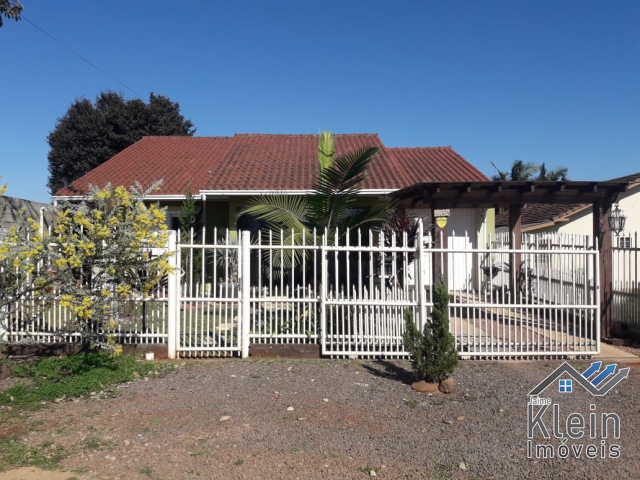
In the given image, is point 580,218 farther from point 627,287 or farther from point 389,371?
point 389,371

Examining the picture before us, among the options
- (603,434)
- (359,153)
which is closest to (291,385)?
(603,434)

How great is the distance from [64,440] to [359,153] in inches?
232

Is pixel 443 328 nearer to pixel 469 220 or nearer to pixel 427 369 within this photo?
pixel 427 369

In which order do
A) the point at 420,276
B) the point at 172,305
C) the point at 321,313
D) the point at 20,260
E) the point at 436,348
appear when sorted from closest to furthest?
the point at 20,260 < the point at 436,348 < the point at 420,276 < the point at 172,305 < the point at 321,313

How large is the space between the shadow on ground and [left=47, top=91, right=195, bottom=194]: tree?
24.8 metres

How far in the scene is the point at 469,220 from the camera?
46.3 ft

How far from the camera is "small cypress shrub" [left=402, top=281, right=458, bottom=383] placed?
228 inches

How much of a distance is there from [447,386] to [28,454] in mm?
4284

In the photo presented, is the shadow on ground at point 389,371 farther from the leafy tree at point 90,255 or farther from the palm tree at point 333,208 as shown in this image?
the leafy tree at point 90,255

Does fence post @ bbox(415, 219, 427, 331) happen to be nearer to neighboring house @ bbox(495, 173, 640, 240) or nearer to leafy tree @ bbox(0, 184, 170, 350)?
leafy tree @ bbox(0, 184, 170, 350)

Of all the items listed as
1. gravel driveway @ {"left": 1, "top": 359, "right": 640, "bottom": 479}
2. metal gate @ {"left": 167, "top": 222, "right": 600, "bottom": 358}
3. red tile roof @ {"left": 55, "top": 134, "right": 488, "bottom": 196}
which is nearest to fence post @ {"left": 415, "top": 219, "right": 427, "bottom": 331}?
metal gate @ {"left": 167, "top": 222, "right": 600, "bottom": 358}

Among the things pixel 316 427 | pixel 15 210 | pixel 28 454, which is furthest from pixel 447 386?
pixel 15 210

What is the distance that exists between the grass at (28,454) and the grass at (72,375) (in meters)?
1.16

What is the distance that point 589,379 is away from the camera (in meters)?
6.36
